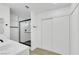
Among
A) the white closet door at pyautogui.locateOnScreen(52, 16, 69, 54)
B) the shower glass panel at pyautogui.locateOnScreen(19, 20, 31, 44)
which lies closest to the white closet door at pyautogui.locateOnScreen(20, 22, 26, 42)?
the shower glass panel at pyautogui.locateOnScreen(19, 20, 31, 44)

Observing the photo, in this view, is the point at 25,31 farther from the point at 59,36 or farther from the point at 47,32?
the point at 59,36

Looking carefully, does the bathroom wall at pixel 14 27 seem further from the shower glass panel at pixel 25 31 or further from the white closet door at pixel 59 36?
the white closet door at pixel 59 36

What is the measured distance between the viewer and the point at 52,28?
1321mm

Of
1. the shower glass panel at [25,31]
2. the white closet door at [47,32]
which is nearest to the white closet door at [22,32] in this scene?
the shower glass panel at [25,31]

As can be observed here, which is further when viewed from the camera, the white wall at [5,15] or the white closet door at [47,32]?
the white closet door at [47,32]

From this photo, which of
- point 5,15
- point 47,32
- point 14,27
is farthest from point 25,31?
point 47,32

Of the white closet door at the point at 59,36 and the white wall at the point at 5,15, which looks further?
the white closet door at the point at 59,36

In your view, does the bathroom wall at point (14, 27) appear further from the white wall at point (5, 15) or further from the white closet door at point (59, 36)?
the white closet door at point (59, 36)

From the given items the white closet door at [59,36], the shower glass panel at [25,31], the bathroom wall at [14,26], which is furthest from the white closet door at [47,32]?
the bathroom wall at [14,26]

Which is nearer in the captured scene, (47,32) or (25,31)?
(25,31)

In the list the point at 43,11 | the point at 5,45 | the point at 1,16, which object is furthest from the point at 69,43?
the point at 1,16

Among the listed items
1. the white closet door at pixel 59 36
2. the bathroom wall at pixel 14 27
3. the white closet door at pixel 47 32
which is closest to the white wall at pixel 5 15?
the bathroom wall at pixel 14 27

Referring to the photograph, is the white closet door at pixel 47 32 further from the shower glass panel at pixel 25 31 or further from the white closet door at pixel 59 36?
the shower glass panel at pixel 25 31
